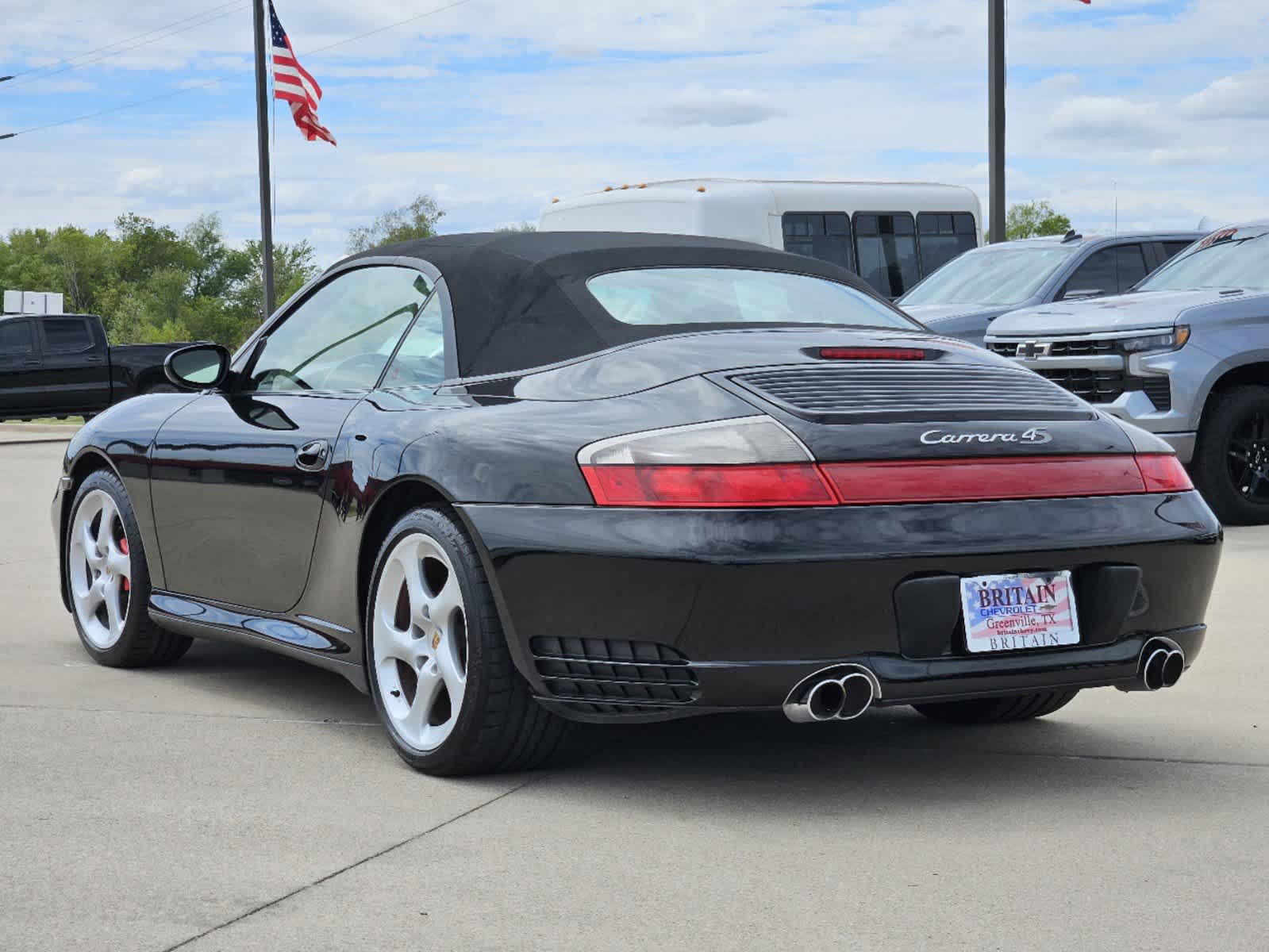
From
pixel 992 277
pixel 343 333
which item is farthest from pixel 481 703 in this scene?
pixel 992 277

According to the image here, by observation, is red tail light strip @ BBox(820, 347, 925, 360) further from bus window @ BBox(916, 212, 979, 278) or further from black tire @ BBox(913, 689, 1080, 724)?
bus window @ BBox(916, 212, 979, 278)

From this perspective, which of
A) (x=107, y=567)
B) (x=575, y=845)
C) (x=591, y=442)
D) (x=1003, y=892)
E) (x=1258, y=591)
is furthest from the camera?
(x=1258, y=591)

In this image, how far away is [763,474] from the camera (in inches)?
167

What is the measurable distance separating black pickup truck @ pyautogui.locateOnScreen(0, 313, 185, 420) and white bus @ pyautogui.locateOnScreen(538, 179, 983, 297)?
639 cm

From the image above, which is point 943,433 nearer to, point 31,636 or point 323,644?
point 323,644

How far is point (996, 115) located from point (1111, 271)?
4.81m

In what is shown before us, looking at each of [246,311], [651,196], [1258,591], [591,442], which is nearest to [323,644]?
[591,442]

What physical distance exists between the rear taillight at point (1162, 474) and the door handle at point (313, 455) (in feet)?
7.16

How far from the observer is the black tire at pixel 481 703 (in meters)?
4.54

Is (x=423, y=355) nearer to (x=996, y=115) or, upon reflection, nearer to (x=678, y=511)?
(x=678, y=511)

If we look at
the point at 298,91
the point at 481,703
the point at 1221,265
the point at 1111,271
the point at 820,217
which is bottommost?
the point at 481,703

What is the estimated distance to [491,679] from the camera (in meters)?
4.54

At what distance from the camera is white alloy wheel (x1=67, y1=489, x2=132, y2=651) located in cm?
651

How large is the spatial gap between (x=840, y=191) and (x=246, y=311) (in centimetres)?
11599
